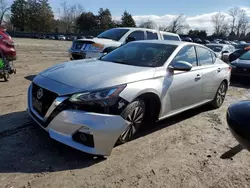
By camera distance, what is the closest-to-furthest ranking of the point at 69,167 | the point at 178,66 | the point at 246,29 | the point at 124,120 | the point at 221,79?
the point at 69,167 < the point at 124,120 < the point at 178,66 < the point at 221,79 < the point at 246,29

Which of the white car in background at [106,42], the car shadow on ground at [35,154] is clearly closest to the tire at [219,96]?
the car shadow on ground at [35,154]

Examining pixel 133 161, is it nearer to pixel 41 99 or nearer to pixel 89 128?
pixel 89 128

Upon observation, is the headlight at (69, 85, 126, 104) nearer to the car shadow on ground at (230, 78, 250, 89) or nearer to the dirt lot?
the dirt lot

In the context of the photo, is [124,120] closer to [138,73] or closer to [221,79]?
[138,73]

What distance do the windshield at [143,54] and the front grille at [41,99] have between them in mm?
1512

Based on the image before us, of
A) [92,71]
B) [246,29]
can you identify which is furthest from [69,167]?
[246,29]

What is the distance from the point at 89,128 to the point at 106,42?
5514 mm

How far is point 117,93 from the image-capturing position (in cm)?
312

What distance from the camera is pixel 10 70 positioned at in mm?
7102

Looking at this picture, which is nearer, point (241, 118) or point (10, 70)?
point (241, 118)

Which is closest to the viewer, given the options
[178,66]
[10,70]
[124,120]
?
[124,120]

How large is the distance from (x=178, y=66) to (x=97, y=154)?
2002mm

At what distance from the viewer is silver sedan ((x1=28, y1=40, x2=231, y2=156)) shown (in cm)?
294

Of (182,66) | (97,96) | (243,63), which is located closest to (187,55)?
(182,66)
